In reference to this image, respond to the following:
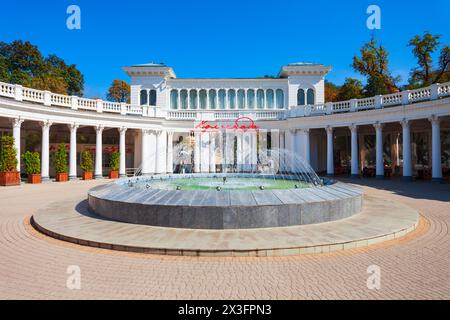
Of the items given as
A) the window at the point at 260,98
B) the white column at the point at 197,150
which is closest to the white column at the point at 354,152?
the window at the point at 260,98

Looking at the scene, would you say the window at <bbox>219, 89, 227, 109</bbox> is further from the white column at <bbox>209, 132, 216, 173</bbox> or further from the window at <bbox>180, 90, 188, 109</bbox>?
the white column at <bbox>209, 132, 216, 173</bbox>

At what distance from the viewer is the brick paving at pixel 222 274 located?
5.33 meters

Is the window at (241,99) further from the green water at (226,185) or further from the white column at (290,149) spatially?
the green water at (226,185)

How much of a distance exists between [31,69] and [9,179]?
172ft

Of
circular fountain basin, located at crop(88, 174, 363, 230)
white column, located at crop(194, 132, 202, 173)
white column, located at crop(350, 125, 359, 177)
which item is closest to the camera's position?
circular fountain basin, located at crop(88, 174, 363, 230)

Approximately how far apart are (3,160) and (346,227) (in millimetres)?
27885

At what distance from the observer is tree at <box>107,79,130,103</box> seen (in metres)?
73.7

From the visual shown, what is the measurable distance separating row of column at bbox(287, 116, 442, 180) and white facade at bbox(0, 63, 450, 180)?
0.10 m

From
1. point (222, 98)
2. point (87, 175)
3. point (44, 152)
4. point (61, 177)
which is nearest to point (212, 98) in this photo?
point (222, 98)

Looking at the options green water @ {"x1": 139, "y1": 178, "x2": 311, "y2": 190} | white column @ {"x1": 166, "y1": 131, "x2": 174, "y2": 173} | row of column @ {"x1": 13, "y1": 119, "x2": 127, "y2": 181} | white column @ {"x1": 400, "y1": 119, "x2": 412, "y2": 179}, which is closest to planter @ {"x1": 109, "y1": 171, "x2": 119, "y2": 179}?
row of column @ {"x1": 13, "y1": 119, "x2": 127, "y2": 181}

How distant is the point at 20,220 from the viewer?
11.5 meters

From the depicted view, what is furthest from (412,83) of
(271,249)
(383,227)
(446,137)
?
(271,249)

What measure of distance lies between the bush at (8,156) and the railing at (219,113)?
396 centimetres
